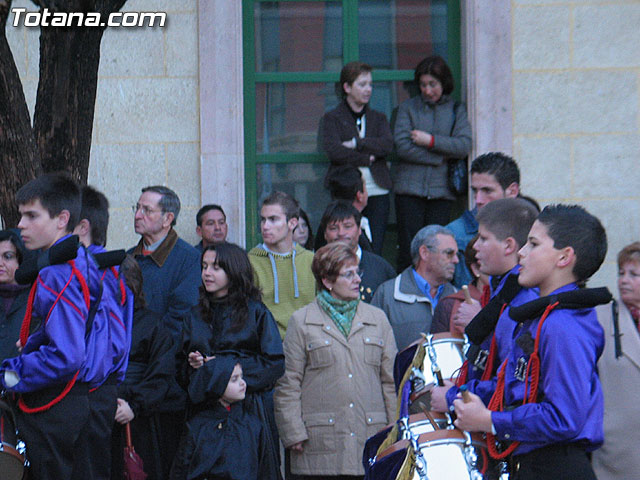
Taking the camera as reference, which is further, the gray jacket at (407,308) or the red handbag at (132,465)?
the gray jacket at (407,308)

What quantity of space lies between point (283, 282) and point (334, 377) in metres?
0.93

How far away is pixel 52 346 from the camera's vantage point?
4883 millimetres

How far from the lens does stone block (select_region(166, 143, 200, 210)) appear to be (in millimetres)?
8781

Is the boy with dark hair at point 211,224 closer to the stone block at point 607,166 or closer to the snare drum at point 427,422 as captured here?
the stone block at point 607,166

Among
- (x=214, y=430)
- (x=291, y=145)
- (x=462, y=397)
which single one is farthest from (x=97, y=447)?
(x=291, y=145)

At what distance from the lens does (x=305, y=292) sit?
7035mm

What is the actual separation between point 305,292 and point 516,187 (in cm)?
156

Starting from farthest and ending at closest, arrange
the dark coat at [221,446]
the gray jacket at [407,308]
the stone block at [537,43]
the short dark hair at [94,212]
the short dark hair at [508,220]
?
the stone block at [537,43] → the gray jacket at [407,308] → the short dark hair at [94,212] → the dark coat at [221,446] → the short dark hair at [508,220]

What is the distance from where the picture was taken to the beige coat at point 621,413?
5.05 meters

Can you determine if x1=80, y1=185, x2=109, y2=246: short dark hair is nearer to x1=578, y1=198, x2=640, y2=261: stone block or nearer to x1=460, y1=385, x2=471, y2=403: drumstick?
x1=460, y1=385, x2=471, y2=403: drumstick

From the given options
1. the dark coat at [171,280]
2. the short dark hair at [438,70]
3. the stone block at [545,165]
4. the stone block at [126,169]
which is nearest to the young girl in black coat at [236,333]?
the dark coat at [171,280]

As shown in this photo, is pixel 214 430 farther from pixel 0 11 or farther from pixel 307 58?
pixel 307 58

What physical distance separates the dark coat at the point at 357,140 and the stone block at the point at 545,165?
1.16 meters

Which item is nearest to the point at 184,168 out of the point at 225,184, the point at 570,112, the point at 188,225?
the point at 225,184
